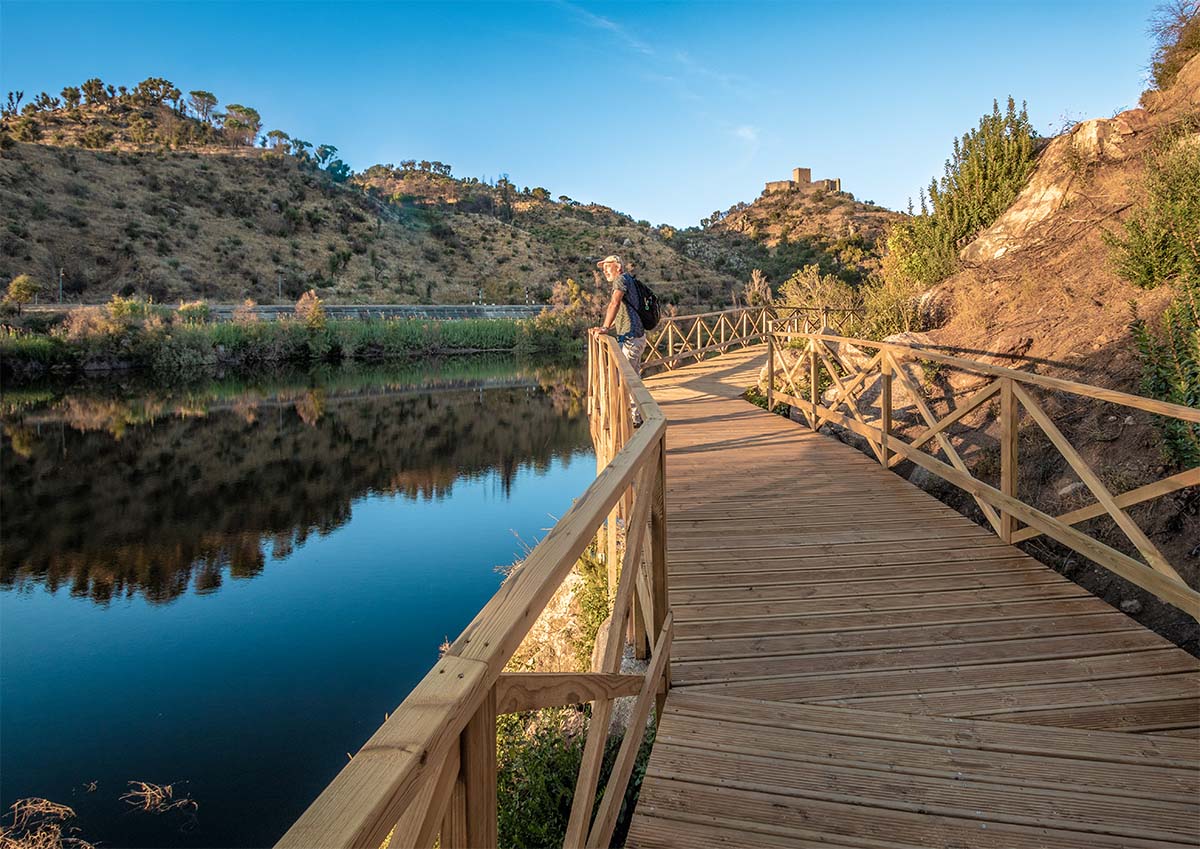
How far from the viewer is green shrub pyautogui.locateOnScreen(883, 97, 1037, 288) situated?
31.1 ft


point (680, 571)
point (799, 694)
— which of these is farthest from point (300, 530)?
point (799, 694)

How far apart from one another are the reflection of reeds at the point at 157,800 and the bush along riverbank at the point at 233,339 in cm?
2451

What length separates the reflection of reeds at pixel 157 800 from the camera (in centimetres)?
495

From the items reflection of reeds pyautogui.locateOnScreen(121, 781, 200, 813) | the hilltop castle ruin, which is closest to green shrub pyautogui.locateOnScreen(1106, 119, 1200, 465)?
reflection of reeds pyautogui.locateOnScreen(121, 781, 200, 813)

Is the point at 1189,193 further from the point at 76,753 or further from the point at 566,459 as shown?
the point at 566,459

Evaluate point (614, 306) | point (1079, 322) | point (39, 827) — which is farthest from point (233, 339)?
point (1079, 322)

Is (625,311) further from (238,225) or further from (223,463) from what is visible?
(238,225)

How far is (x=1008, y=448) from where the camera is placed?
172 inches

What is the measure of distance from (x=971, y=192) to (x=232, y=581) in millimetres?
10781

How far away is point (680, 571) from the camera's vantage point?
13.1ft

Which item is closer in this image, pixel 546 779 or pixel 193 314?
pixel 546 779

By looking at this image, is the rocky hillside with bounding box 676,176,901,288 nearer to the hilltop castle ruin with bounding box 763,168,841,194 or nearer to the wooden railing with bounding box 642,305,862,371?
the hilltop castle ruin with bounding box 763,168,841,194

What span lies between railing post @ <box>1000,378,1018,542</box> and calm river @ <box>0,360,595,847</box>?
484 centimetres

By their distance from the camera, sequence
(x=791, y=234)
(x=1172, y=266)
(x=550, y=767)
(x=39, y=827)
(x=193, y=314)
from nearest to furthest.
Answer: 1. (x=550, y=767)
2. (x=39, y=827)
3. (x=1172, y=266)
4. (x=193, y=314)
5. (x=791, y=234)
